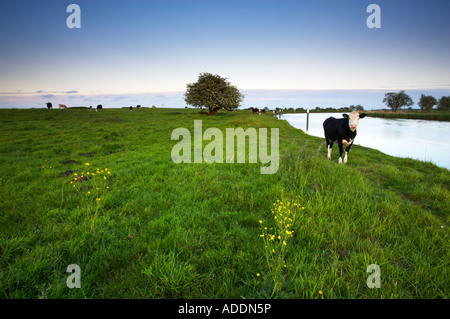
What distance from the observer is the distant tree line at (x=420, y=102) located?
6106 centimetres

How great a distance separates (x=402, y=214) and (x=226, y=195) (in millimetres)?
4178

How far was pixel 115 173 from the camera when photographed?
25.1ft

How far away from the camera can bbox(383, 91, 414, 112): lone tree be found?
66188 millimetres

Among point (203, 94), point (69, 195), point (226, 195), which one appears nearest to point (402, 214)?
point (226, 195)

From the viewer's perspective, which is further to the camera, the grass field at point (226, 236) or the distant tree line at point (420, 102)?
the distant tree line at point (420, 102)

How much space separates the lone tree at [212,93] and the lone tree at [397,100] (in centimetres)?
5933

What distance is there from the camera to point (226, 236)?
3934 mm

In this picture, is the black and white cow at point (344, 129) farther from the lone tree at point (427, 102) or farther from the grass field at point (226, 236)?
the lone tree at point (427, 102)

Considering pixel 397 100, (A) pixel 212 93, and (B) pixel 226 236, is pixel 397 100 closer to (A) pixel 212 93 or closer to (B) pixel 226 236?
(A) pixel 212 93

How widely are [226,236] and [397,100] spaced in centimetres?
8757

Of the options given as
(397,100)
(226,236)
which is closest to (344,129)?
(226,236)

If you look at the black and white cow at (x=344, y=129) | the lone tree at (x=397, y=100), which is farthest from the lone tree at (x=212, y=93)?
the lone tree at (x=397, y=100)

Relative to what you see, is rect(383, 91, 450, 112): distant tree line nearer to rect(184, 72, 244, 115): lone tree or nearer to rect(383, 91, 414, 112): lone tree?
rect(383, 91, 414, 112): lone tree
